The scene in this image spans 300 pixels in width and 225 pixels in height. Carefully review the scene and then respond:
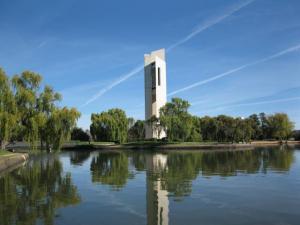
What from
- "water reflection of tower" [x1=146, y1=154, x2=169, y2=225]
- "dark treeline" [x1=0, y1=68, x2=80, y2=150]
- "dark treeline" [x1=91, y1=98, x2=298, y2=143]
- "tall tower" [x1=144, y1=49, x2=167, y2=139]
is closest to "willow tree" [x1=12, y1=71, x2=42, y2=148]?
"dark treeline" [x1=0, y1=68, x2=80, y2=150]

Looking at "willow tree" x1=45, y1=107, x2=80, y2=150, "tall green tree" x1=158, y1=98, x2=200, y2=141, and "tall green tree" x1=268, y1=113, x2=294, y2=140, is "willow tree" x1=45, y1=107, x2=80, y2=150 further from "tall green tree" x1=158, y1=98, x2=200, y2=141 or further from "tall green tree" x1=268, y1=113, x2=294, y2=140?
"tall green tree" x1=268, y1=113, x2=294, y2=140

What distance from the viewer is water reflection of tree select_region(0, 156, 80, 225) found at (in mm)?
12289

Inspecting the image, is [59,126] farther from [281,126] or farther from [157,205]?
[281,126]

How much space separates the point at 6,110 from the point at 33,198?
20085 millimetres

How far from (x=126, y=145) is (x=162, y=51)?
105 feet

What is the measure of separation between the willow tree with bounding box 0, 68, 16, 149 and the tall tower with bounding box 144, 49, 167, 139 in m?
61.2

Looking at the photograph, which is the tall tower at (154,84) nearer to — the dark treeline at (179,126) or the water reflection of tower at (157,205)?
the dark treeline at (179,126)

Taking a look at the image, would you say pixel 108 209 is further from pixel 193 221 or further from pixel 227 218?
pixel 227 218

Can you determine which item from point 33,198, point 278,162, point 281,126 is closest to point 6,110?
point 33,198

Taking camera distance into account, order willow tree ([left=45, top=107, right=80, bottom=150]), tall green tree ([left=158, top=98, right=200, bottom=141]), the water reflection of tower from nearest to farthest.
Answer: the water reflection of tower → willow tree ([left=45, top=107, right=80, bottom=150]) → tall green tree ([left=158, top=98, right=200, bottom=141])

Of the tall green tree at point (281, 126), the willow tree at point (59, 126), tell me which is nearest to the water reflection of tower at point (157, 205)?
the willow tree at point (59, 126)

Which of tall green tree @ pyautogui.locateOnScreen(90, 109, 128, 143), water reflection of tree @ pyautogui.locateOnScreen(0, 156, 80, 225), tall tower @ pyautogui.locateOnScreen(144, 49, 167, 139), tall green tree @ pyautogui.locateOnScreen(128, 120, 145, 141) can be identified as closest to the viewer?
water reflection of tree @ pyautogui.locateOnScreen(0, 156, 80, 225)

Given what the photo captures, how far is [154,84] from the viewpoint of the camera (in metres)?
97.3

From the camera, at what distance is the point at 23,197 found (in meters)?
16.3
